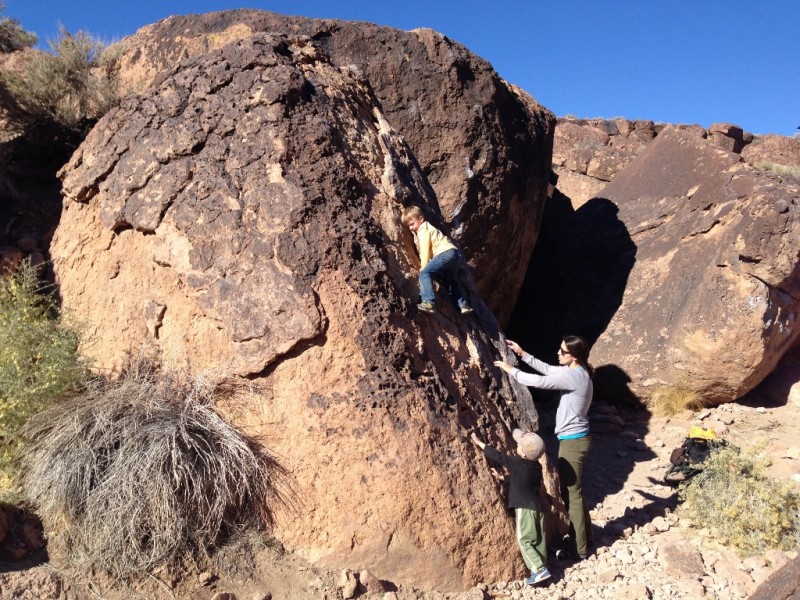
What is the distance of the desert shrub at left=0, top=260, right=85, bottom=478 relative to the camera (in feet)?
12.0

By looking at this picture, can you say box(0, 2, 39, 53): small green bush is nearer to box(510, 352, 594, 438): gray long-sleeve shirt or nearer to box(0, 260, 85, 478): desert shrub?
box(0, 260, 85, 478): desert shrub

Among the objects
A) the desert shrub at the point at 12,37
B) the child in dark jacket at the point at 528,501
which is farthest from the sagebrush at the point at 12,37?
the child in dark jacket at the point at 528,501

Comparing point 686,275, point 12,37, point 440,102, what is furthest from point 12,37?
point 686,275

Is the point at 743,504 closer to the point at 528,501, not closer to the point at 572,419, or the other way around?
the point at 572,419

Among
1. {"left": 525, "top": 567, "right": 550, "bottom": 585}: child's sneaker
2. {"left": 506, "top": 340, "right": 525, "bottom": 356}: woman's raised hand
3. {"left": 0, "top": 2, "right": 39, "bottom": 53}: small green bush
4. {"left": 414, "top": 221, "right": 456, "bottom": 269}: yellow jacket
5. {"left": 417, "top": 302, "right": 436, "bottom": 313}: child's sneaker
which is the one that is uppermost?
{"left": 0, "top": 2, "right": 39, "bottom": 53}: small green bush

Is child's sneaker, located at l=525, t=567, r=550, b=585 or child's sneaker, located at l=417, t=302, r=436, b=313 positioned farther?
child's sneaker, located at l=417, t=302, r=436, b=313

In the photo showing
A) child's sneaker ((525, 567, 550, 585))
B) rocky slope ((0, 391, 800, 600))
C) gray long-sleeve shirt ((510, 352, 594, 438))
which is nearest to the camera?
rocky slope ((0, 391, 800, 600))

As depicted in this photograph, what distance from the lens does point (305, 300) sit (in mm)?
3713

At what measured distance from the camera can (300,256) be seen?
381 cm

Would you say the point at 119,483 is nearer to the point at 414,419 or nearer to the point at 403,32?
the point at 414,419

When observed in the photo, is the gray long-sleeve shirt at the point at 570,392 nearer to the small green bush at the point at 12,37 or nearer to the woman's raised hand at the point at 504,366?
the woman's raised hand at the point at 504,366

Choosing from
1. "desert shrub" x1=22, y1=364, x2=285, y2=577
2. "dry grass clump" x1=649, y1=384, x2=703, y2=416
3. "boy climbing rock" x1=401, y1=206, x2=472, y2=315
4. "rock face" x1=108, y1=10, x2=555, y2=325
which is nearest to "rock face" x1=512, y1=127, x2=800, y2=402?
"dry grass clump" x1=649, y1=384, x2=703, y2=416

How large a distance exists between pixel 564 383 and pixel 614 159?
8.63m

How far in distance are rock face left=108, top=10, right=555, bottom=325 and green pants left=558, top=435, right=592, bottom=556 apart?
8.79 feet
